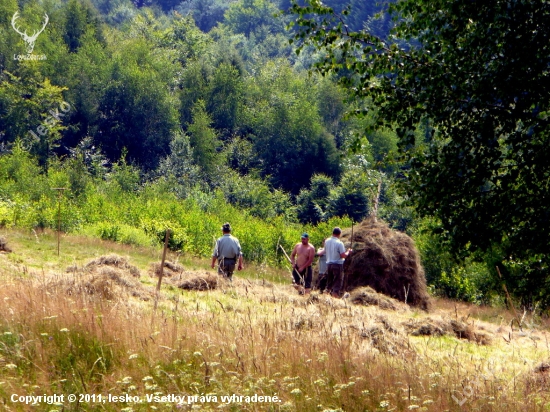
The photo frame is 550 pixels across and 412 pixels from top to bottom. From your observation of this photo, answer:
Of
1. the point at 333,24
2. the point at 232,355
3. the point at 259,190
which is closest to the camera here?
the point at 232,355

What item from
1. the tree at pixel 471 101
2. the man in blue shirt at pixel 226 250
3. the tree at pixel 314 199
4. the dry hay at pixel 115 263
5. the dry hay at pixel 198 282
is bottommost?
the dry hay at pixel 198 282

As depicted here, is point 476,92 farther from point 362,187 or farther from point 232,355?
point 362,187

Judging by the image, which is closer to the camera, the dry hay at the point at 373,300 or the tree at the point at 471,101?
the tree at the point at 471,101

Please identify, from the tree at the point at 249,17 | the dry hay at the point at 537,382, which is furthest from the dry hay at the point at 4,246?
the tree at the point at 249,17

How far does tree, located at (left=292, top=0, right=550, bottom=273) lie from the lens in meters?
8.02

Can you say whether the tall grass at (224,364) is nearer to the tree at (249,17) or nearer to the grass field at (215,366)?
the grass field at (215,366)

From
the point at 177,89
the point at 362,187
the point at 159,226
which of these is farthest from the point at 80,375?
the point at 177,89

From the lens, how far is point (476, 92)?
8.11 m

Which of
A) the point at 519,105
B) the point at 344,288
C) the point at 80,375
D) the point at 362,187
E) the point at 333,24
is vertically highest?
the point at 362,187

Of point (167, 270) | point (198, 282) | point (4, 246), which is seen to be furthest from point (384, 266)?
point (4, 246)

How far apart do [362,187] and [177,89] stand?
27.5 metres

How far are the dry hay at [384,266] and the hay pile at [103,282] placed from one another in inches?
241

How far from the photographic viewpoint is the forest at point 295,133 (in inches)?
329

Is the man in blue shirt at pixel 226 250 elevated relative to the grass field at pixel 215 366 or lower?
elevated
